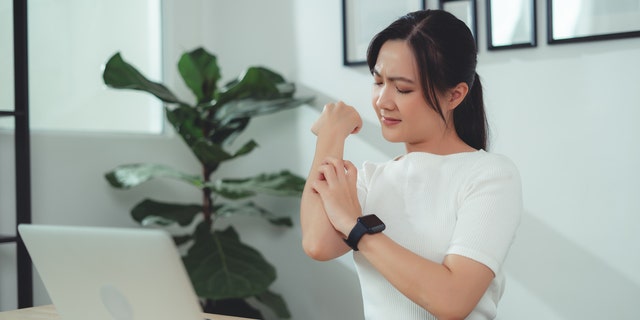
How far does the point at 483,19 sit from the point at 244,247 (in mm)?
1328

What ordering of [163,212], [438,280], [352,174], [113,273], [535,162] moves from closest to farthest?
[113,273] → [438,280] → [352,174] → [535,162] → [163,212]

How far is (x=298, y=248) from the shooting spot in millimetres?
3453

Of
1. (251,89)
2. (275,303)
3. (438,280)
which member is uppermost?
(251,89)

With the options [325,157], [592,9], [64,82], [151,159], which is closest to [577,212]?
[592,9]

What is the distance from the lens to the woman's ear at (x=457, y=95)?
5.15 ft

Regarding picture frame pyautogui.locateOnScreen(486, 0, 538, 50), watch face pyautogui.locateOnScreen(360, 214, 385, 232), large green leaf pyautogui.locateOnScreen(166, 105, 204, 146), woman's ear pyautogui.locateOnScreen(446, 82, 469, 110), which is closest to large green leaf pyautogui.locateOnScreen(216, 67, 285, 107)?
large green leaf pyautogui.locateOnScreen(166, 105, 204, 146)

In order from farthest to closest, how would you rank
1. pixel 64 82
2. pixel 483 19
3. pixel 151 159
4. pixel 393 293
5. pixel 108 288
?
1. pixel 151 159
2. pixel 64 82
3. pixel 483 19
4. pixel 393 293
5. pixel 108 288

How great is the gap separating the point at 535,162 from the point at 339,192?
1348 millimetres

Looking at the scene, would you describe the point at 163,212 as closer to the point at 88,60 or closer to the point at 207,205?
the point at 207,205

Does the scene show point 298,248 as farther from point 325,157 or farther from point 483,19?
point 325,157

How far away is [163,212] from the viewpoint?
3.12m

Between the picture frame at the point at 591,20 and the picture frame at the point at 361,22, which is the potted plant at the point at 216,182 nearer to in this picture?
the picture frame at the point at 361,22

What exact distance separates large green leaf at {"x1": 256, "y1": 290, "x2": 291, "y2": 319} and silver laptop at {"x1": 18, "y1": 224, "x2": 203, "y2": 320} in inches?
79.7

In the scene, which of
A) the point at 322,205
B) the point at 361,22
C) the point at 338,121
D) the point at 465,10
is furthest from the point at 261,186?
the point at 322,205
